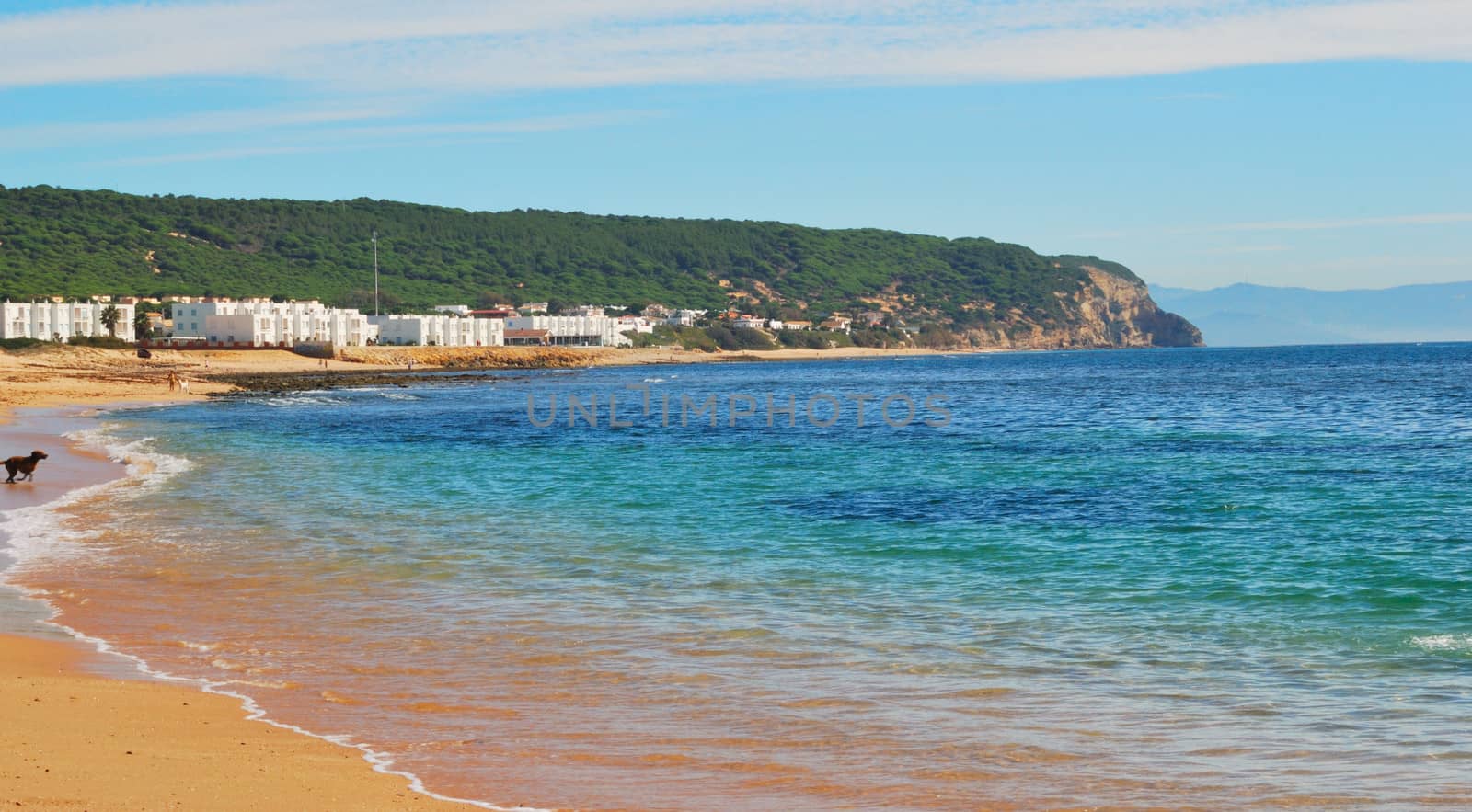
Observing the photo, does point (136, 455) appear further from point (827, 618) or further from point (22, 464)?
point (827, 618)

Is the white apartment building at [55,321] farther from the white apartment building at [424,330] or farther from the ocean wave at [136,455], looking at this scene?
the ocean wave at [136,455]

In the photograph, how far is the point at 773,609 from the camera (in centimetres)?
1227

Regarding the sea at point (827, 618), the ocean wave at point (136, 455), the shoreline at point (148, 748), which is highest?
the shoreline at point (148, 748)

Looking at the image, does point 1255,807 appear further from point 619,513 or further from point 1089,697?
point 619,513

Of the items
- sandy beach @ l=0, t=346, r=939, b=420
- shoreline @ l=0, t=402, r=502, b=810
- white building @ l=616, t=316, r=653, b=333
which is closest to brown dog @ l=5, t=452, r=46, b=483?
shoreline @ l=0, t=402, r=502, b=810

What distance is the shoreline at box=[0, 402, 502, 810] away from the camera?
249 inches

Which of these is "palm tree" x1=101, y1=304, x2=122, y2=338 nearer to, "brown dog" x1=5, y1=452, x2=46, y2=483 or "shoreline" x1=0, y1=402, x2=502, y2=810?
"brown dog" x1=5, y1=452, x2=46, y2=483

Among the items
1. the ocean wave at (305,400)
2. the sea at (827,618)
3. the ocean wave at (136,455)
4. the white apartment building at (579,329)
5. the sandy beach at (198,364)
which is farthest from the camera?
the white apartment building at (579,329)

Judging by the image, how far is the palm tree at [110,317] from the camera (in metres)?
111

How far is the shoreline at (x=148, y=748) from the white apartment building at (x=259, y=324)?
11020 centimetres

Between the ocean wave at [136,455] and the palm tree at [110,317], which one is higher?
the palm tree at [110,317]

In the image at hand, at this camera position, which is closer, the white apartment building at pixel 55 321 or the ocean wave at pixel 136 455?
the ocean wave at pixel 136 455

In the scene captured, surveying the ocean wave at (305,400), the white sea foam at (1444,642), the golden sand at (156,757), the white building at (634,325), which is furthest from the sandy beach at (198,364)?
the white sea foam at (1444,642)

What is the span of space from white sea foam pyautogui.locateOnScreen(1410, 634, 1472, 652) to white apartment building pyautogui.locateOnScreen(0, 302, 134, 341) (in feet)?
344
